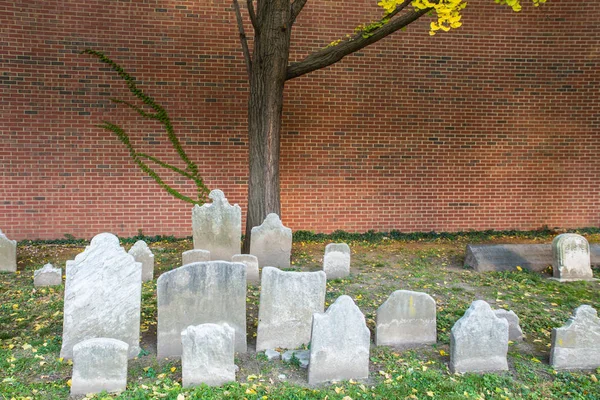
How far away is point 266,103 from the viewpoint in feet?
26.1

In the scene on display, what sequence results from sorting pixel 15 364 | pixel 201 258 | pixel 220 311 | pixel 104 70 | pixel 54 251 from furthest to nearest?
pixel 104 70 < pixel 54 251 < pixel 201 258 < pixel 220 311 < pixel 15 364

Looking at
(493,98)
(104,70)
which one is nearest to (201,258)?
(104,70)

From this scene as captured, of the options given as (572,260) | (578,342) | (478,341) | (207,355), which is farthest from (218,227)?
(572,260)

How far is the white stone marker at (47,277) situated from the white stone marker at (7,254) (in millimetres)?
1021

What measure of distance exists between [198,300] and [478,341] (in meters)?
2.49

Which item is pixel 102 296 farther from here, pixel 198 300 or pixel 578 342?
pixel 578 342

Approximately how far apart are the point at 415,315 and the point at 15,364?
3570mm

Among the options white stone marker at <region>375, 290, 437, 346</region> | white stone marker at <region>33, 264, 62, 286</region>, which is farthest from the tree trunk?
white stone marker at <region>375, 290, 437, 346</region>

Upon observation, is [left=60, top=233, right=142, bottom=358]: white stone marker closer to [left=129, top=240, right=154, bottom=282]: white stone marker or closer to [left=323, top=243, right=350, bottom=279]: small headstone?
[left=129, top=240, right=154, bottom=282]: white stone marker

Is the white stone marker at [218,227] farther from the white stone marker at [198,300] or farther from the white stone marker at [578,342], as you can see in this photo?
the white stone marker at [578,342]

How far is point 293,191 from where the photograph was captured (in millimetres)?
10570

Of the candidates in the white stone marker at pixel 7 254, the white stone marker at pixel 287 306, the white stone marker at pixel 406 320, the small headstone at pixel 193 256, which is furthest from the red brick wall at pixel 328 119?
the white stone marker at pixel 406 320

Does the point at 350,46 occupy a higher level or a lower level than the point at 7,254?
higher

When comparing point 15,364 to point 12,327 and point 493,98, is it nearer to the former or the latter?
point 12,327
